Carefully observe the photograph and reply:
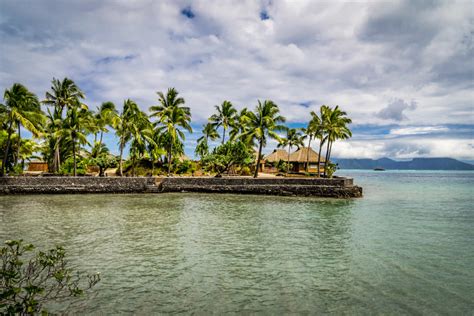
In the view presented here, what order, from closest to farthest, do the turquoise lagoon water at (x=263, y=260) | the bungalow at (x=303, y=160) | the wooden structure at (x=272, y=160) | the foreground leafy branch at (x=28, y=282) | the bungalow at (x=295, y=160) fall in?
the foreground leafy branch at (x=28, y=282), the turquoise lagoon water at (x=263, y=260), the bungalow at (x=303, y=160), the bungalow at (x=295, y=160), the wooden structure at (x=272, y=160)

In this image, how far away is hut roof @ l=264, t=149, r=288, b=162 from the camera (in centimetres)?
5544

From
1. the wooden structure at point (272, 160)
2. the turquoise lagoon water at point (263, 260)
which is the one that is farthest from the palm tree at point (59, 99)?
the wooden structure at point (272, 160)

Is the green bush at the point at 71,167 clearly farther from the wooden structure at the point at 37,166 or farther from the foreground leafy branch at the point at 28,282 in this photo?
the foreground leafy branch at the point at 28,282

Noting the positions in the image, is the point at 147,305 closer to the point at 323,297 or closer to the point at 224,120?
the point at 323,297

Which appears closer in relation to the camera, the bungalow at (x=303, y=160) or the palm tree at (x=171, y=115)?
the palm tree at (x=171, y=115)

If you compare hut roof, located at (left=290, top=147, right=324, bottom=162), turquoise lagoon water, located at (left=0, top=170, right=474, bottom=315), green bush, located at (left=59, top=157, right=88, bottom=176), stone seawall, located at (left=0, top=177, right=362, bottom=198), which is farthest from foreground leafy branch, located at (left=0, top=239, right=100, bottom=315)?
hut roof, located at (left=290, top=147, right=324, bottom=162)

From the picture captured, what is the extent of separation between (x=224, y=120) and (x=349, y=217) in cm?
3200

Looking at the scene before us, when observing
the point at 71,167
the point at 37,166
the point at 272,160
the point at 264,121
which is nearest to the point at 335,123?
the point at 264,121

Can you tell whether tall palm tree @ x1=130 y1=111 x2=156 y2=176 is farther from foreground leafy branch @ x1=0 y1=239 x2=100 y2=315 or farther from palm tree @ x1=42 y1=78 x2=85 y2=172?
foreground leafy branch @ x1=0 y1=239 x2=100 y2=315

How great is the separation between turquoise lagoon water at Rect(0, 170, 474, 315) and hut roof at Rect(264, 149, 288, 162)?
37924mm

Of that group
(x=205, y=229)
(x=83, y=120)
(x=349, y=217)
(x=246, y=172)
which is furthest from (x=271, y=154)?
(x=205, y=229)

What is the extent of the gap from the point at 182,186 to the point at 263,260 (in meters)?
22.2

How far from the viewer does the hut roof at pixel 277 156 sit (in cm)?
5544

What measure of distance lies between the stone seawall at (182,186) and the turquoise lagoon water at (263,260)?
34.8ft
